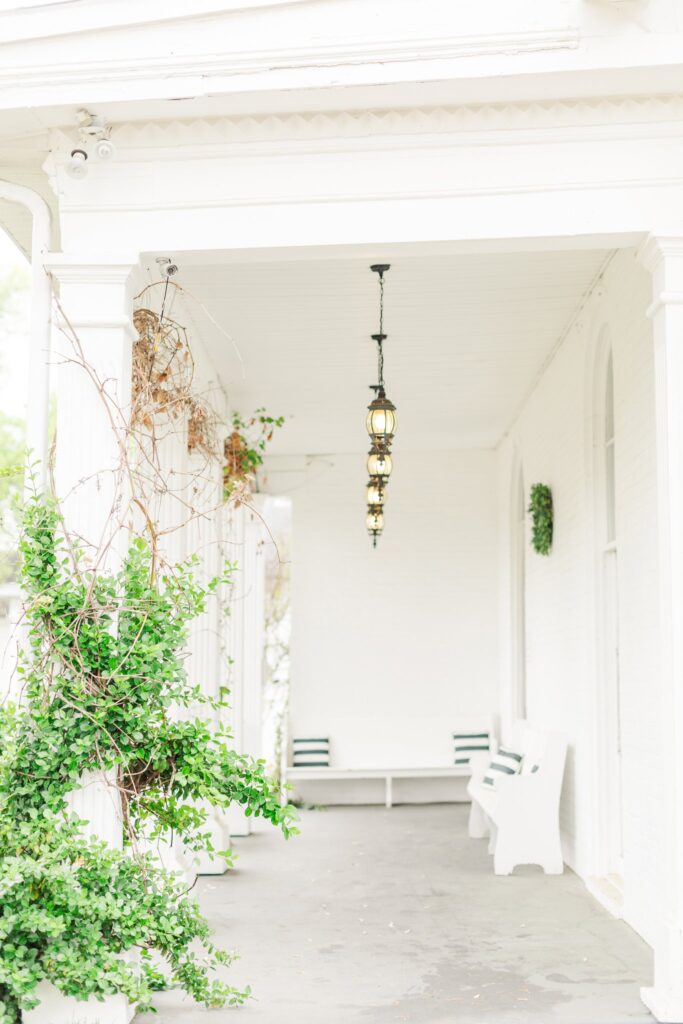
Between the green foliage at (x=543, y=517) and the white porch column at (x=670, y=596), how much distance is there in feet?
13.4

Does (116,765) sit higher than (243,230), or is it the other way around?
(243,230)

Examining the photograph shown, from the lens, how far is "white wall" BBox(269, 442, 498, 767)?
37.8ft

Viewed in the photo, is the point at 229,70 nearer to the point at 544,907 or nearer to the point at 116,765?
the point at 116,765

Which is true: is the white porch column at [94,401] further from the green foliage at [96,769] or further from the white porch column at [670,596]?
the white porch column at [670,596]

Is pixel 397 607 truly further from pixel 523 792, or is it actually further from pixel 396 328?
pixel 396 328

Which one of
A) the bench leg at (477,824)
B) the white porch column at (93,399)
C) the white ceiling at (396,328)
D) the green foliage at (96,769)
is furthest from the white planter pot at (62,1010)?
the bench leg at (477,824)

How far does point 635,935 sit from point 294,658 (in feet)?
20.7

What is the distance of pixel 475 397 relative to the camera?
30.9 feet

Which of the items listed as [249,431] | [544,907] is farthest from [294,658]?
[544,907]

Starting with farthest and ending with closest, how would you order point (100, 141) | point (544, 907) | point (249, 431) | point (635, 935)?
point (249, 431) < point (544, 907) < point (635, 935) < point (100, 141)

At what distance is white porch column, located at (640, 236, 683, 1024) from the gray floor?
26 centimetres

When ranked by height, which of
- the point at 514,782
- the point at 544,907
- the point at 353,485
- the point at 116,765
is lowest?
the point at 544,907

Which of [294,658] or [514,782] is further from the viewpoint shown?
[294,658]

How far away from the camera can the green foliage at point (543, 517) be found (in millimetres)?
8453
